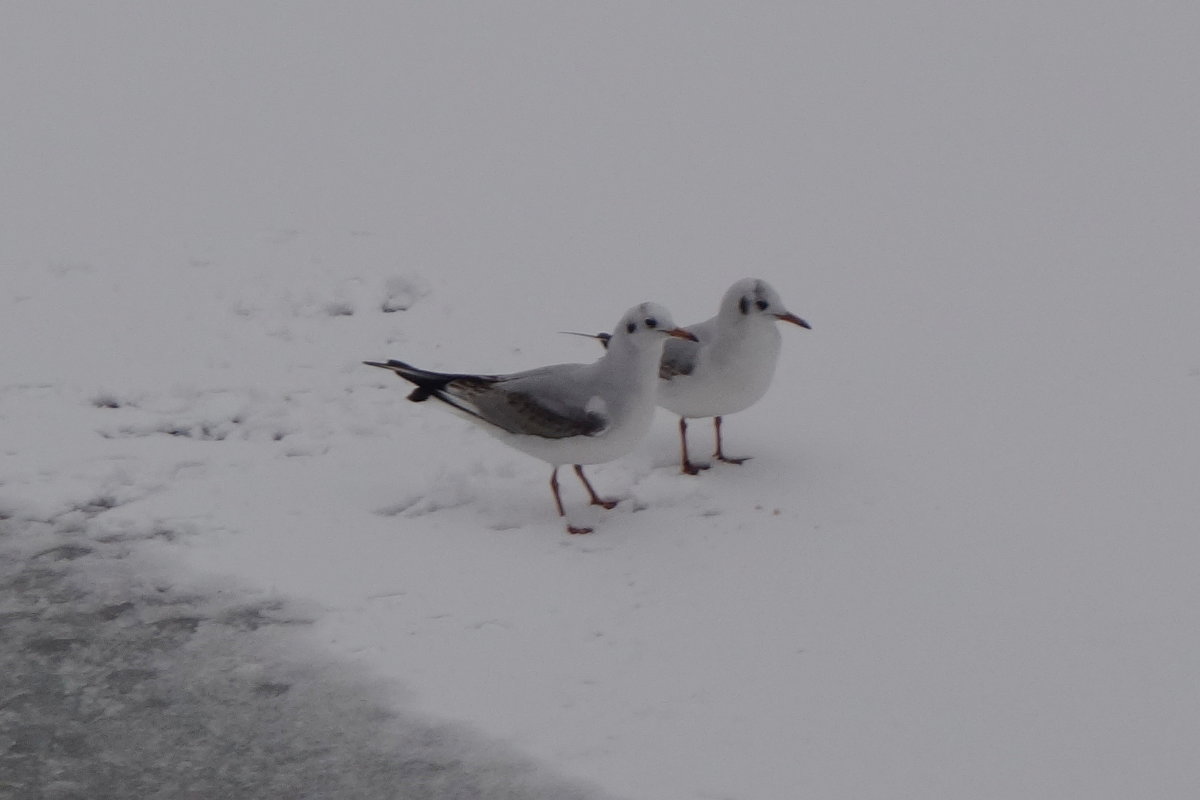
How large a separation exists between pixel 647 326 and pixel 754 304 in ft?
2.21

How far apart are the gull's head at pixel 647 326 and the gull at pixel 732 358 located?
36 centimetres

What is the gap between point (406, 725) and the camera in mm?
5062

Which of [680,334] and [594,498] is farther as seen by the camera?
[594,498]

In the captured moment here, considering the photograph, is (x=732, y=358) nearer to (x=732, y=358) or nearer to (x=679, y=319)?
(x=732, y=358)

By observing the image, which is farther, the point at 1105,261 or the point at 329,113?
the point at 329,113

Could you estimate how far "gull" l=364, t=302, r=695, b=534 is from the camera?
21.2 feet

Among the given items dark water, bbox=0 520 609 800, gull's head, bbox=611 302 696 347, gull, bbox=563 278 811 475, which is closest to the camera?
dark water, bbox=0 520 609 800

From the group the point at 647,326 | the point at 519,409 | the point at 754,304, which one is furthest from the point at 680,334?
the point at 519,409

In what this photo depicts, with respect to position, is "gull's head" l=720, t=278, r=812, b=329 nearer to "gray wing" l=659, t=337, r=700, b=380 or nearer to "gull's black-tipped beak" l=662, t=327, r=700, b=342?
"gray wing" l=659, t=337, r=700, b=380

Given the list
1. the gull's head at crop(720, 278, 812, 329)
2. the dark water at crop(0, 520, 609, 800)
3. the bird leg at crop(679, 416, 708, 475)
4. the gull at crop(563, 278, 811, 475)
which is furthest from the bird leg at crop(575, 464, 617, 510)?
the dark water at crop(0, 520, 609, 800)

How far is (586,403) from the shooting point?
6465 mm

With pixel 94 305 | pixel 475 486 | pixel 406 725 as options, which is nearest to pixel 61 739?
pixel 406 725

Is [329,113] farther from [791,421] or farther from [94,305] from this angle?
[791,421]

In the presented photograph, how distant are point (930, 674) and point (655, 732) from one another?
3.60ft
